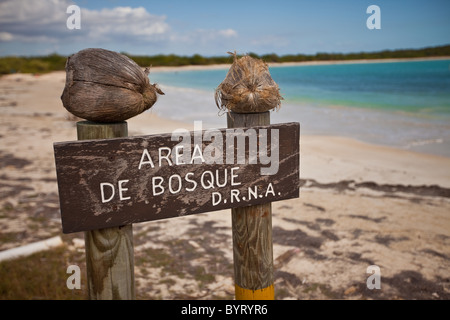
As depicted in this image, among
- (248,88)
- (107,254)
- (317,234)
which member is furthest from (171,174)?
(317,234)

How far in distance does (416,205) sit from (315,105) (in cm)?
1414

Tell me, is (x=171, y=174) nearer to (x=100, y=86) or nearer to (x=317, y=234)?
(x=100, y=86)

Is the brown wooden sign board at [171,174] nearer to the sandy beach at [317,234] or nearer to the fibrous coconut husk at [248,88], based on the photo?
the fibrous coconut husk at [248,88]

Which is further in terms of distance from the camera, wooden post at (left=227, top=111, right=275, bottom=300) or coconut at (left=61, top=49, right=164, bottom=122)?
wooden post at (left=227, top=111, right=275, bottom=300)

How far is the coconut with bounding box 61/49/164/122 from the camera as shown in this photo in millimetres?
1649

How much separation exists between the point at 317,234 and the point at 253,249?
2.46m

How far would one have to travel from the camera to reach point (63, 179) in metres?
1.58

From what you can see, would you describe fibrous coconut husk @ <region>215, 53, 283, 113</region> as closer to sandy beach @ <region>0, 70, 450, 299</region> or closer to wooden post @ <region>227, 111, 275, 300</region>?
wooden post @ <region>227, 111, 275, 300</region>

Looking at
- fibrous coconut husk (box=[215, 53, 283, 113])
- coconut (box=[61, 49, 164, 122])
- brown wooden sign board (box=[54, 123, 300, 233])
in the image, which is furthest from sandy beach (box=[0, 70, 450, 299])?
fibrous coconut husk (box=[215, 53, 283, 113])

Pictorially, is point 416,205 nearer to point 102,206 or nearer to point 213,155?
point 213,155

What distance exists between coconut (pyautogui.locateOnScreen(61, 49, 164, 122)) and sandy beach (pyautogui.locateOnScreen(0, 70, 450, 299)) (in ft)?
1.24

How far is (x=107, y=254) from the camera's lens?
5.69ft

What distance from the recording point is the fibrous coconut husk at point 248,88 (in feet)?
6.19
